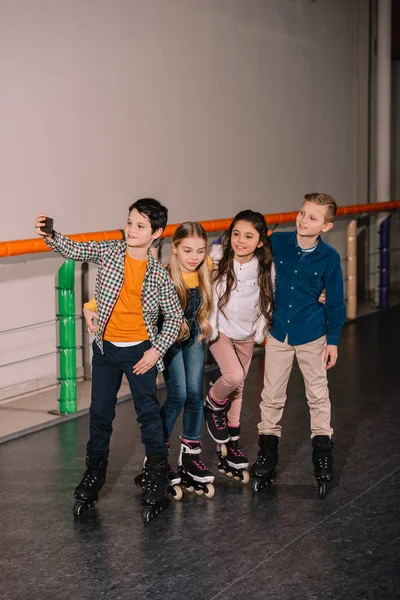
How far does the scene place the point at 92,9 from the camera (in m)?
5.61

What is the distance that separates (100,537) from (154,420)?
1.56 feet

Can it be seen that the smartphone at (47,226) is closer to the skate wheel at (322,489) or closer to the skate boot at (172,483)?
the skate boot at (172,483)

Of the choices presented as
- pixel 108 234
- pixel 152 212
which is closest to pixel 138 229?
pixel 152 212

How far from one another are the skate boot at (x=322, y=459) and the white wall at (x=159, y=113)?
2.07m

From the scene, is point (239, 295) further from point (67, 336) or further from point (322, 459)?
point (67, 336)

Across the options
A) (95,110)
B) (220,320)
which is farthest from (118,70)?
(220,320)

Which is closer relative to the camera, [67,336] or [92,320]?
[92,320]

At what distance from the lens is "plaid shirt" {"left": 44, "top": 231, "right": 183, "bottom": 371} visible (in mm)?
3510

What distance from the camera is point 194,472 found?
384 centimetres

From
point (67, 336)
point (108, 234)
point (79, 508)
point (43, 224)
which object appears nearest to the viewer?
point (43, 224)

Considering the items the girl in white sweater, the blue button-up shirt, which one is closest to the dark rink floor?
the girl in white sweater

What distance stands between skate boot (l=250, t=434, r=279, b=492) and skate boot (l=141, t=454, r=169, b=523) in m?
0.41

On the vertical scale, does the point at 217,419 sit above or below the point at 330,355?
below

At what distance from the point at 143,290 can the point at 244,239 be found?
0.51 metres
